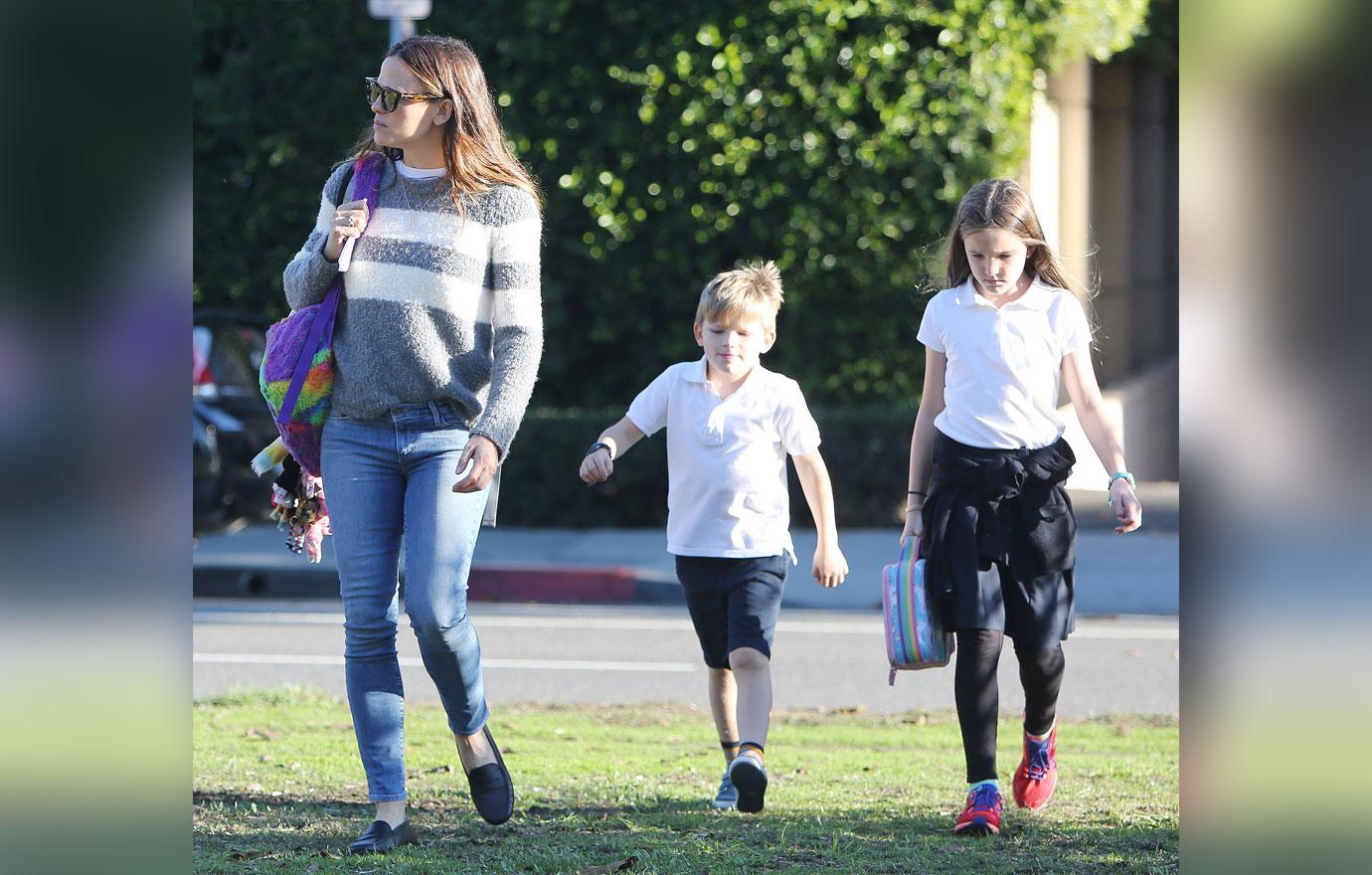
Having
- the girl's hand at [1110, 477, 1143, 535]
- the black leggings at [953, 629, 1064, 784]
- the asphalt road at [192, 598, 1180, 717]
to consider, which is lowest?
the asphalt road at [192, 598, 1180, 717]

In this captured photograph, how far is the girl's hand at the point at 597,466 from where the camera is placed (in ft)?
14.4

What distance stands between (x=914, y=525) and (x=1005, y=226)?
0.85m

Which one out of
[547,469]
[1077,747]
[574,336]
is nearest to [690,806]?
[1077,747]

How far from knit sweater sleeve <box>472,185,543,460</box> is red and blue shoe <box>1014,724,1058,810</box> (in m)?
1.71

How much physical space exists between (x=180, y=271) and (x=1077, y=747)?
4633mm

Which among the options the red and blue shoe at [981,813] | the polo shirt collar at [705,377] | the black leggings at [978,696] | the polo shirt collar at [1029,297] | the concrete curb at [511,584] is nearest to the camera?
the red and blue shoe at [981,813]

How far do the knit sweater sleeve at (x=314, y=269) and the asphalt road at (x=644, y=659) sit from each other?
328cm

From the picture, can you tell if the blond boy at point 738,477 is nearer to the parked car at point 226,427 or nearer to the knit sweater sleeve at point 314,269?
the knit sweater sleeve at point 314,269

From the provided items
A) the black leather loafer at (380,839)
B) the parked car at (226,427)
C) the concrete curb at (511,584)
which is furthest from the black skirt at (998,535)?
the parked car at (226,427)

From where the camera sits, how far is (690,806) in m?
4.75

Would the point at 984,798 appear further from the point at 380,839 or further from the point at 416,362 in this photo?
the point at 416,362

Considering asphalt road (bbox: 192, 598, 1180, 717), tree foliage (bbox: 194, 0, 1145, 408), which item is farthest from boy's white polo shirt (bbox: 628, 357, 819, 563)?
tree foliage (bbox: 194, 0, 1145, 408)

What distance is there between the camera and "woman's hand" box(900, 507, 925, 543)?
15.1 feet

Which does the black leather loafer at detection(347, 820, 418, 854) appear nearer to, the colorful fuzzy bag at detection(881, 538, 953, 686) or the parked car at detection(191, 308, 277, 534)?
the colorful fuzzy bag at detection(881, 538, 953, 686)
